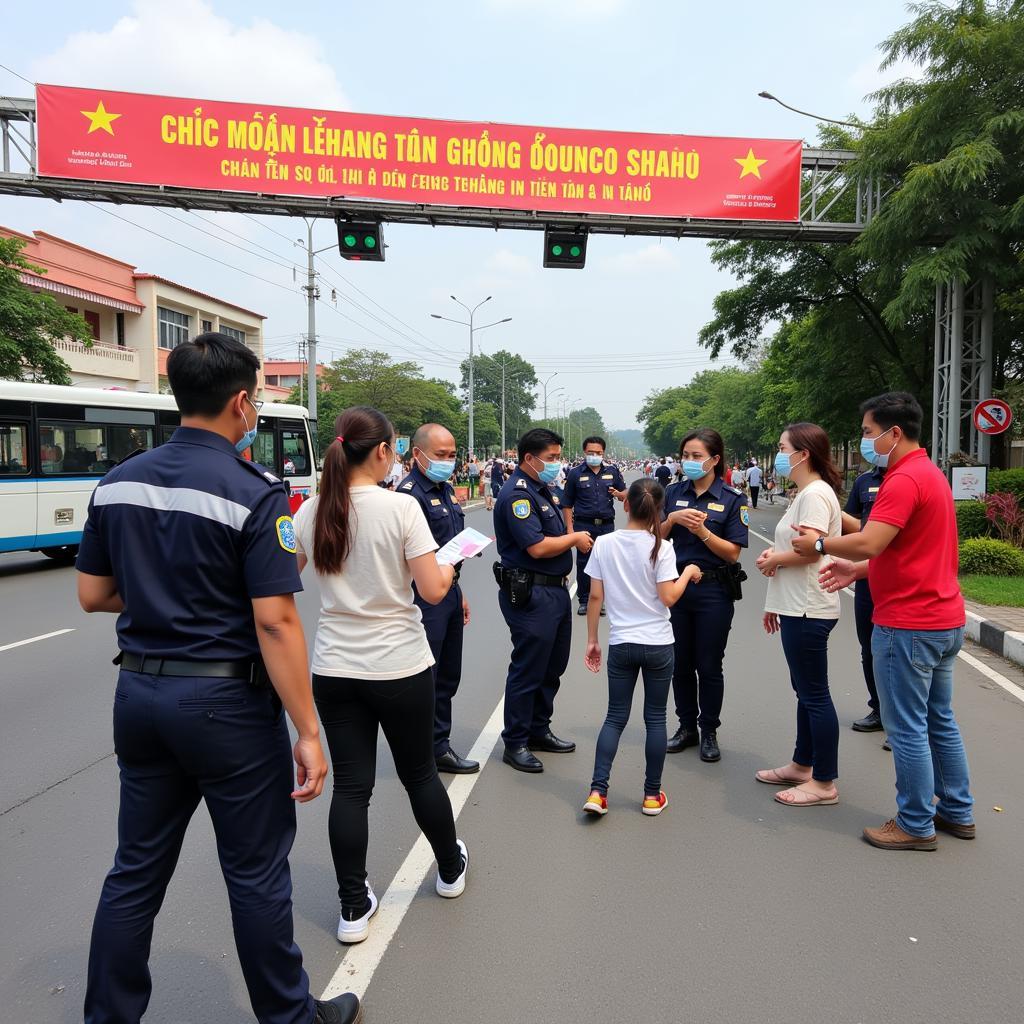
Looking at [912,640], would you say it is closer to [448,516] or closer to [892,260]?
[448,516]

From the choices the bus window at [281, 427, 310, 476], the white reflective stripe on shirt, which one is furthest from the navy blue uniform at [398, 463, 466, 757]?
the bus window at [281, 427, 310, 476]

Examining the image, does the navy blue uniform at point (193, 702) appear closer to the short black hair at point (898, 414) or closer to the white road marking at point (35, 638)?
the short black hair at point (898, 414)

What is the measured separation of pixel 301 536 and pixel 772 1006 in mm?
2118

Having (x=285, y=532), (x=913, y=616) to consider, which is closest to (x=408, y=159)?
(x=913, y=616)

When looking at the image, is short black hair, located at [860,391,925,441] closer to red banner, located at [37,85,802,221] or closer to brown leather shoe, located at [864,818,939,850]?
brown leather shoe, located at [864,818,939,850]

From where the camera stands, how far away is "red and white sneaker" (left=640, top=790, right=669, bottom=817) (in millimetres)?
3936

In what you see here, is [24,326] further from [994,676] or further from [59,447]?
[994,676]

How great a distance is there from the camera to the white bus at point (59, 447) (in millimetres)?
12625

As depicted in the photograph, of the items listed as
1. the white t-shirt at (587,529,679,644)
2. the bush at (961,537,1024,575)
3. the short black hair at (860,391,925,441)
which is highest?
the short black hair at (860,391,925,441)

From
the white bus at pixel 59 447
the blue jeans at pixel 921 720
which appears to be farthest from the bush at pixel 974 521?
the white bus at pixel 59 447

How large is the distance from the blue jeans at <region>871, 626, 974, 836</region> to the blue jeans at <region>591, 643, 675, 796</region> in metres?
0.96

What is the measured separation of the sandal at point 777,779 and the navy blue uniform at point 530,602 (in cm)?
127

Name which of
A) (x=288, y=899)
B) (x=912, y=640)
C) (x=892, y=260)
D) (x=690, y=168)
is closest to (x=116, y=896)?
(x=288, y=899)

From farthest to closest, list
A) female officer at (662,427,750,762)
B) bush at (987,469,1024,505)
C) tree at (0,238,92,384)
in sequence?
tree at (0,238,92,384)
bush at (987,469,1024,505)
female officer at (662,427,750,762)
